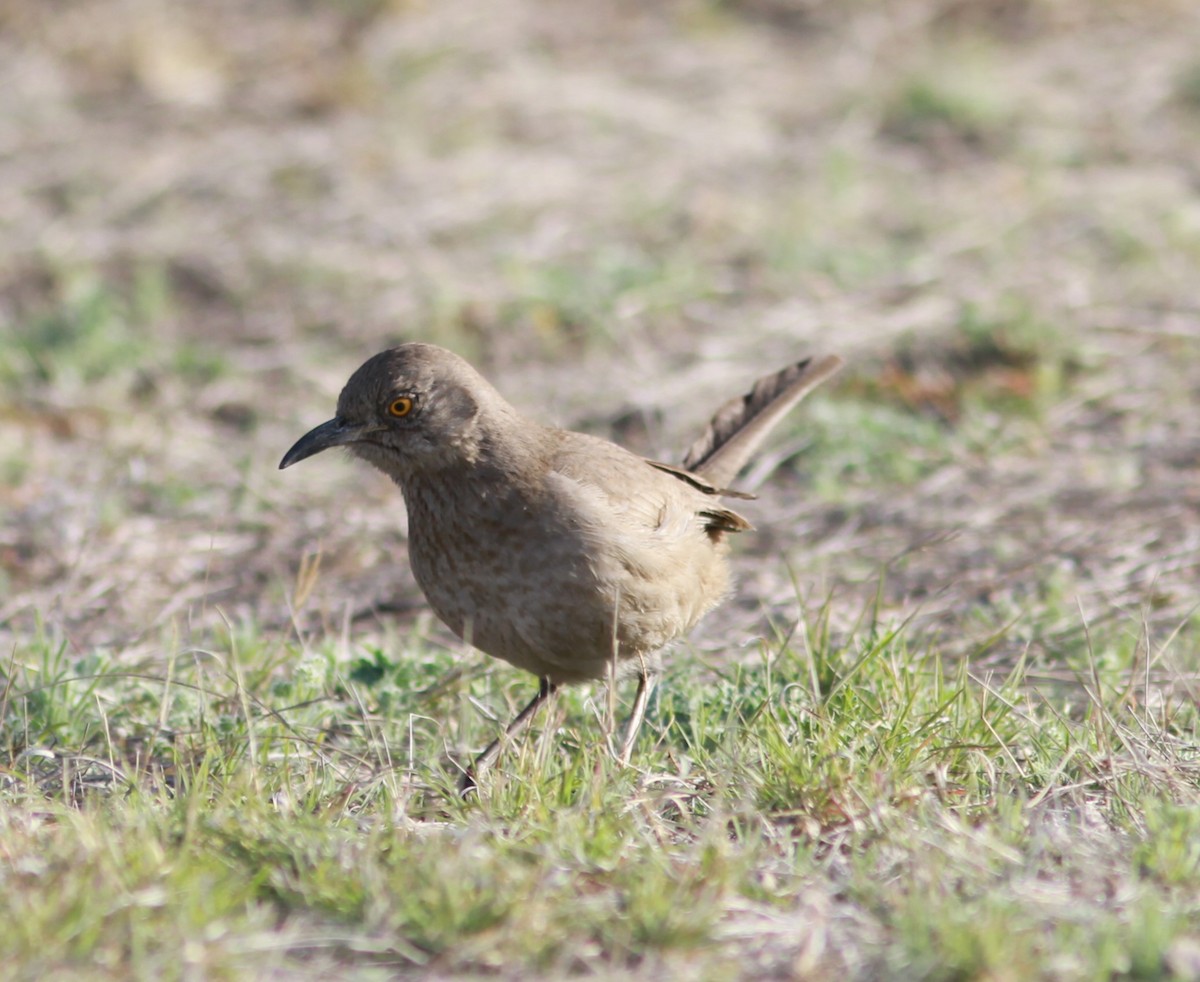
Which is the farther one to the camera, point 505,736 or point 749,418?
point 749,418

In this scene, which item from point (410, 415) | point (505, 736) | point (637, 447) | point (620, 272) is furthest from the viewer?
point (620, 272)

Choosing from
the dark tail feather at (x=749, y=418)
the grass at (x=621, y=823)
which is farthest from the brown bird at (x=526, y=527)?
the dark tail feather at (x=749, y=418)

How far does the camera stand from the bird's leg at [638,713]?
4324 mm

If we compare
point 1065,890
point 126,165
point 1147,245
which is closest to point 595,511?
point 1065,890

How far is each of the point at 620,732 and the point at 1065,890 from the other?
64.1 inches

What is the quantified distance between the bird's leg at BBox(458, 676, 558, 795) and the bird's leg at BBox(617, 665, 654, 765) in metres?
0.27

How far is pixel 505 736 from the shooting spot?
432 cm

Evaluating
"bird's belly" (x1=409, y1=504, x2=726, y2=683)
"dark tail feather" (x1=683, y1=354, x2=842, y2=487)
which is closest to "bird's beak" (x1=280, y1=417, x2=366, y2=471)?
"bird's belly" (x1=409, y1=504, x2=726, y2=683)

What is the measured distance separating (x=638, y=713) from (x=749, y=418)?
1.64m

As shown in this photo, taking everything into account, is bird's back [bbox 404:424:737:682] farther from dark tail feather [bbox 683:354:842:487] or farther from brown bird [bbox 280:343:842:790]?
dark tail feather [bbox 683:354:842:487]

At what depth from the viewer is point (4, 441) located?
24.7ft

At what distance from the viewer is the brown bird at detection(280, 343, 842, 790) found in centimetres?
455

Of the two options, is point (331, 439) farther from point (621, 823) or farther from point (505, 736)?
point (621, 823)

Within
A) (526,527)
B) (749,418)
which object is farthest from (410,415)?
(749,418)
